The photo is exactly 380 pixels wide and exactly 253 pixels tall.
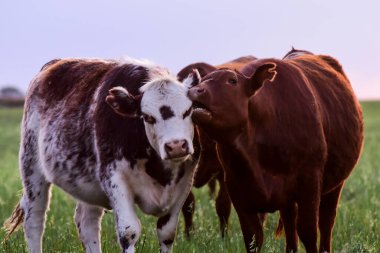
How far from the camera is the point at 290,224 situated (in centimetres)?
655

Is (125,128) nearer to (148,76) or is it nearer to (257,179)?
(148,76)

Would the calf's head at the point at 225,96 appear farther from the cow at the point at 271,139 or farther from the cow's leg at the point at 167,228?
the cow's leg at the point at 167,228

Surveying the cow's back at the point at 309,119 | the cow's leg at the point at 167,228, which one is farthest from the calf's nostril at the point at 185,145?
the cow's leg at the point at 167,228

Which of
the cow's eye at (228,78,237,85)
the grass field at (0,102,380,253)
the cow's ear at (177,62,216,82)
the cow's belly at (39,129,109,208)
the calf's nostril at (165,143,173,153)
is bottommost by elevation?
the grass field at (0,102,380,253)

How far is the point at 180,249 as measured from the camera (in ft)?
22.9

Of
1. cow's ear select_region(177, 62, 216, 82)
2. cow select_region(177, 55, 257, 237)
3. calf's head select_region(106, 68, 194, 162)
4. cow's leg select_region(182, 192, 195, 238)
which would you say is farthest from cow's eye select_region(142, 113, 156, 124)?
cow's leg select_region(182, 192, 195, 238)

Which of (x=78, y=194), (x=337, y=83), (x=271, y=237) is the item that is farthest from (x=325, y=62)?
(x=78, y=194)

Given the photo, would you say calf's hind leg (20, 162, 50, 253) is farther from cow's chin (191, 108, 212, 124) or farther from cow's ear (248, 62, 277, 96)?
cow's ear (248, 62, 277, 96)

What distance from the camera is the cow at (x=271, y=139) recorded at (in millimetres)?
5359

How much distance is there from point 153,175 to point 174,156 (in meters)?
0.74

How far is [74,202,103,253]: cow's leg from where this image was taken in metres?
7.09

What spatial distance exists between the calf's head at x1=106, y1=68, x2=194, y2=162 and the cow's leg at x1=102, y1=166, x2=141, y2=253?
1.37 ft

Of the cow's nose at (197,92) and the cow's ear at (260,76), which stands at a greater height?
the cow's ear at (260,76)

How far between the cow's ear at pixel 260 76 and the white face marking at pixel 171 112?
19.1 inches
